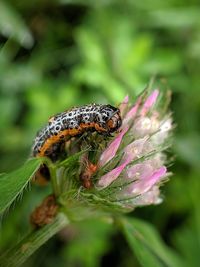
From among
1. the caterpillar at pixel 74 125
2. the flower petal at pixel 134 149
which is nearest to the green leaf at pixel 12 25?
the caterpillar at pixel 74 125

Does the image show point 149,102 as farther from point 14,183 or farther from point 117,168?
point 14,183

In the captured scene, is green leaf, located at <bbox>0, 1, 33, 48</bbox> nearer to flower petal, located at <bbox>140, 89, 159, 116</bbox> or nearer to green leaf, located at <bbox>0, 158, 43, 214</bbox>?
flower petal, located at <bbox>140, 89, 159, 116</bbox>

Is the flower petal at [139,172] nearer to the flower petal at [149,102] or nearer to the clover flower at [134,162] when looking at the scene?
the clover flower at [134,162]

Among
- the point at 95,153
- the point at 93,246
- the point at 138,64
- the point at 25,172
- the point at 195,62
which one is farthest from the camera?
the point at 195,62

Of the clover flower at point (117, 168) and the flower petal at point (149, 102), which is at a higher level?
the flower petal at point (149, 102)

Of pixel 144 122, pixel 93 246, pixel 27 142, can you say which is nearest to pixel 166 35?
pixel 27 142

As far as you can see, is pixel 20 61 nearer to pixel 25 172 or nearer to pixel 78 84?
pixel 78 84
